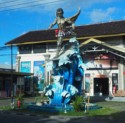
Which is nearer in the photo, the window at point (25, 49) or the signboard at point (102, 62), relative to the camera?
the signboard at point (102, 62)

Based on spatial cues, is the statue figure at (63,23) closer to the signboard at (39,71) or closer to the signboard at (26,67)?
the signboard at (39,71)

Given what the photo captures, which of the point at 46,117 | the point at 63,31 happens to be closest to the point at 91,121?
the point at 46,117

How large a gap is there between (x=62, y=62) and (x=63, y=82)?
1.51 m

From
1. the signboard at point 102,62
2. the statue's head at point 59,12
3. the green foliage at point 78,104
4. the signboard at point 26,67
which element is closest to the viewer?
the green foliage at point 78,104

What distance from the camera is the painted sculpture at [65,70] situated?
27.7m

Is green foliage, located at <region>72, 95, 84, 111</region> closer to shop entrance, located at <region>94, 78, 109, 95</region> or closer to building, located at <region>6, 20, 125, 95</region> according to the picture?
building, located at <region>6, 20, 125, 95</region>

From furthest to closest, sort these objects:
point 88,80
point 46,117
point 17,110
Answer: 1. point 88,80
2. point 17,110
3. point 46,117

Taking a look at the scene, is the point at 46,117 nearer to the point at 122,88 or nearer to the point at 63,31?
the point at 63,31

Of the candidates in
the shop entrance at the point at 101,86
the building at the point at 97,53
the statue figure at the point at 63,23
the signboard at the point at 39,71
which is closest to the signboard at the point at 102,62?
the building at the point at 97,53

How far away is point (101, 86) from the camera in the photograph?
4556cm

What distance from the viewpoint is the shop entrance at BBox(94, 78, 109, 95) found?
45.2 metres

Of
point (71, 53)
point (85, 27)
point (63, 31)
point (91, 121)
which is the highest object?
point (85, 27)

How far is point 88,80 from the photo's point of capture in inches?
1812

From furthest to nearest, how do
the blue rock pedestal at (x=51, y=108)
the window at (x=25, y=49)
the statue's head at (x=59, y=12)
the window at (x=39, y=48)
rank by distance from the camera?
the window at (x=25, y=49) → the window at (x=39, y=48) → the statue's head at (x=59, y=12) → the blue rock pedestal at (x=51, y=108)
